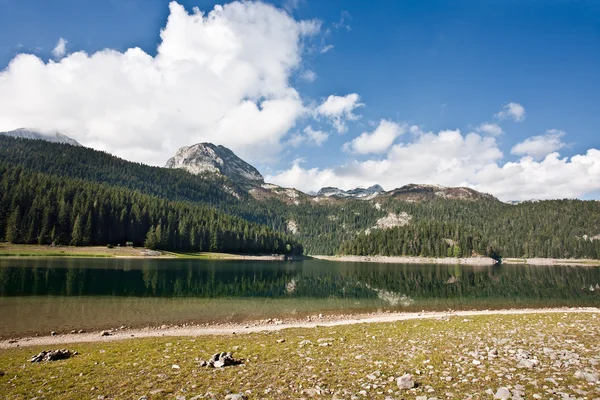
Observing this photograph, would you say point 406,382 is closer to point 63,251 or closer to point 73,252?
point 73,252

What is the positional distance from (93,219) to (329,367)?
165 meters

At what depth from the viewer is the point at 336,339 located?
1952 centimetres

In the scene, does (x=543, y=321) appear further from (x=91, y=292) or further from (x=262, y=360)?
(x=91, y=292)

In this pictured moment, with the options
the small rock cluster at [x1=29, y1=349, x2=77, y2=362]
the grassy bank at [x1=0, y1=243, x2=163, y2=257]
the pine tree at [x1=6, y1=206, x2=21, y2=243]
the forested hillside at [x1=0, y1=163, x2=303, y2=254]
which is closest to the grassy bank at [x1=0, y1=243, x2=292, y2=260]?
the grassy bank at [x1=0, y1=243, x2=163, y2=257]

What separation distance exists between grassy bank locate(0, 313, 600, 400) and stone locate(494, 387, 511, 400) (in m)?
0.39

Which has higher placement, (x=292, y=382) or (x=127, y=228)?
(x=127, y=228)

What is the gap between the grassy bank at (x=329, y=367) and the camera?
10289mm

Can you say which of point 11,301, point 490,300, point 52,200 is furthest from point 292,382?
point 52,200

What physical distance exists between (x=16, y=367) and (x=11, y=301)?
90.0 feet

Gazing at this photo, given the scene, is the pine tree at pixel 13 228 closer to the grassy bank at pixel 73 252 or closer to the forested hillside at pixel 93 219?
the forested hillside at pixel 93 219

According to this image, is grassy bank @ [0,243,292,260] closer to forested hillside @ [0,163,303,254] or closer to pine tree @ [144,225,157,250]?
forested hillside @ [0,163,303,254]

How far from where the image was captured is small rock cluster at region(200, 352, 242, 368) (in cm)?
1348

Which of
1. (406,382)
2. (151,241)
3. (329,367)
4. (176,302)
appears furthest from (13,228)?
(406,382)

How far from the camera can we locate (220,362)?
1354 cm
